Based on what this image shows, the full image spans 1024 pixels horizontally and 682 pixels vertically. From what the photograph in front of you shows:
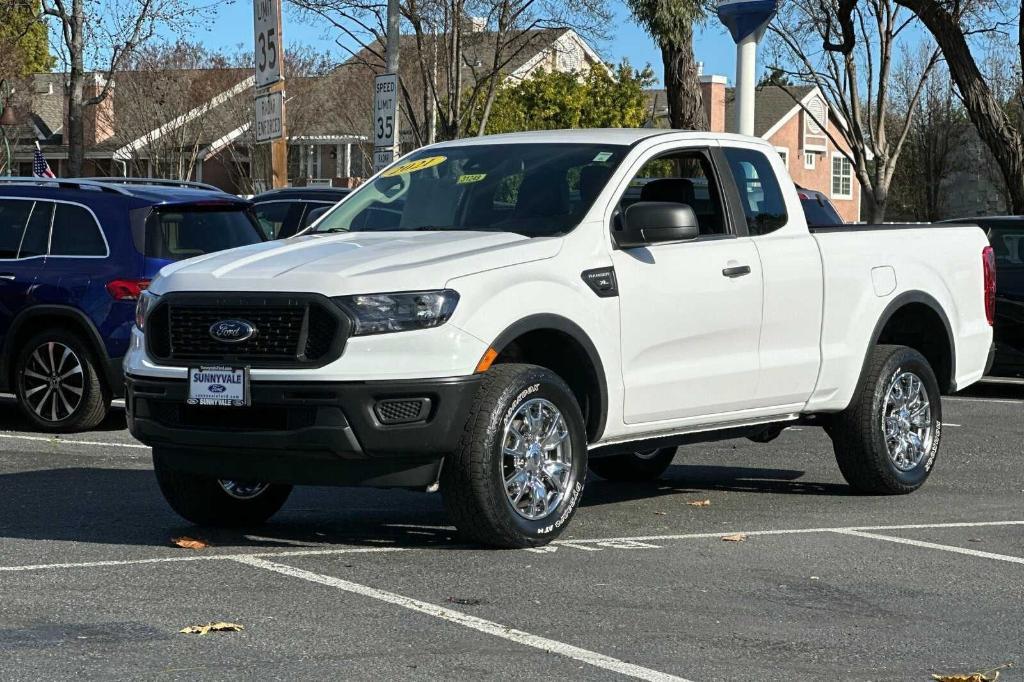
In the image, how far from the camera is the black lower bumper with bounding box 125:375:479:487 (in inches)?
277

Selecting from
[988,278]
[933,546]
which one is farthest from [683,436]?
[988,278]

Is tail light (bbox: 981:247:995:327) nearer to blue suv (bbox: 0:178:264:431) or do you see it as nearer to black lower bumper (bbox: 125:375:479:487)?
black lower bumper (bbox: 125:375:479:487)

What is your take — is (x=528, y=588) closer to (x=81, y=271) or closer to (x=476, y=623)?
(x=476, y=623)

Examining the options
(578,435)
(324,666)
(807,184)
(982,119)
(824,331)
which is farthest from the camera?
(807,184)

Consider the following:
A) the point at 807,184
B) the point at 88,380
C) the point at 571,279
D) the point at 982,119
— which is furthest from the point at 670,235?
the point at 807,184

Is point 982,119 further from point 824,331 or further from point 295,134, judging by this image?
point 295,134

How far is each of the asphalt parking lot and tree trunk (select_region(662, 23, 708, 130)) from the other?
13.7 m

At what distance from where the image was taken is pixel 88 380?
12523 mm

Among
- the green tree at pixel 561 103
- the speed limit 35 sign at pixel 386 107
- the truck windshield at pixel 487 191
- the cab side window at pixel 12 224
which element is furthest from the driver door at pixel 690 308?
the green tree at pixel 561 103

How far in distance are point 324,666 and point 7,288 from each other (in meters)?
7.97

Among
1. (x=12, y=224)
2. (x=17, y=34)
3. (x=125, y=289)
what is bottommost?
(x=125, y=289)

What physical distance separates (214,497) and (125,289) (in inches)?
176

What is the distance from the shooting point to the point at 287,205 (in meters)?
19.3

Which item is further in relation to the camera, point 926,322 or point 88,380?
point 88,380
